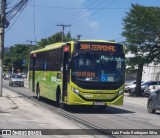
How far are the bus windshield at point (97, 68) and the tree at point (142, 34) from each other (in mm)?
24666

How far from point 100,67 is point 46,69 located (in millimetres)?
6731

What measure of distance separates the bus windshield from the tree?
2467 cm

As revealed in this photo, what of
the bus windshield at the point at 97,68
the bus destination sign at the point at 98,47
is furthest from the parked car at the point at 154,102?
the bus destination sign at the point at 98,47

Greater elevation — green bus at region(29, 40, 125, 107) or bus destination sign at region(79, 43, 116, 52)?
→ bus destination sign at region(79, 43, 116, 52)

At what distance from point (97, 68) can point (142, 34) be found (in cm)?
2615

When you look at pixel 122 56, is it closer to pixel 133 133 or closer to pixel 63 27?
pixel 133 133

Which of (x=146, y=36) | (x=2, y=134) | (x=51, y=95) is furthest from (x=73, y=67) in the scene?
(x=146, y=36)

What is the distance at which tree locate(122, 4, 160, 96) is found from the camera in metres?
46.8

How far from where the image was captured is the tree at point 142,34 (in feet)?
153

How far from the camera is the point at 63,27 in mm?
86750

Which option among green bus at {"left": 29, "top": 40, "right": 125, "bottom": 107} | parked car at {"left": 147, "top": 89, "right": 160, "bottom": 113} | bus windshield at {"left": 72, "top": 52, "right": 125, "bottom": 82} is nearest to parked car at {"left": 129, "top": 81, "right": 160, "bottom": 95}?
parked car at {"left": 147, "top": 89, "right": 160, "bottom": 113}

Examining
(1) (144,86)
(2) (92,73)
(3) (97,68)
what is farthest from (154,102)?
(1) (144,86)

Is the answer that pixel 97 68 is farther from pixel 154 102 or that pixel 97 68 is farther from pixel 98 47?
pixel 154 102

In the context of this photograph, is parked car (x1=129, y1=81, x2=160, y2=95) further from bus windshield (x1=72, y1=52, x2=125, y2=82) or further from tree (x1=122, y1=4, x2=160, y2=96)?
bus windshield (x1=72, y1=52, x2=125, y2=82)
